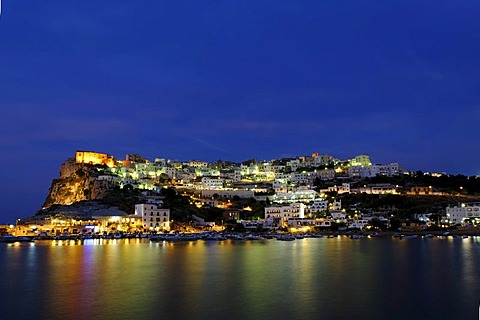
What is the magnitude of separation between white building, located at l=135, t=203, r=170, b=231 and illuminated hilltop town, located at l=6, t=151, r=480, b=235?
96 mm

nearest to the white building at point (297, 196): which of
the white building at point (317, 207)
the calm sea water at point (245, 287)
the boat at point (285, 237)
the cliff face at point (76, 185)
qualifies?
the white building at point (317, 207)

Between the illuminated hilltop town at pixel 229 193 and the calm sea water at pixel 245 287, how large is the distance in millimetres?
23134

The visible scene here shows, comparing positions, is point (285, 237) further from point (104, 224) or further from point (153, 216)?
point (104, 224)

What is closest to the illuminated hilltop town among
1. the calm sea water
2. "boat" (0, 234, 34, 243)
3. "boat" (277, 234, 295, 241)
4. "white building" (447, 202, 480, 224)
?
"white building" (447, 202, 480, 224)

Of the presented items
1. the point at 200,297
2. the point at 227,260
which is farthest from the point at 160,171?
the point at 200,297

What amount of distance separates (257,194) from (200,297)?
50918 mm

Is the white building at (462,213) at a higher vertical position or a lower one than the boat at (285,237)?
higher

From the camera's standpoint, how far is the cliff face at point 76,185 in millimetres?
52125

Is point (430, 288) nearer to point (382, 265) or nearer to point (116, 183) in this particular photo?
point (382, 265)

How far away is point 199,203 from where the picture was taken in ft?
181

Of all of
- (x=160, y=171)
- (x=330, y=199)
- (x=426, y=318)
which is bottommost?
(x=426, y=318)

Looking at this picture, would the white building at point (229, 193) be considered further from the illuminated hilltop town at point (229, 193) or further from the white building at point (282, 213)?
the white building at point (282, 213)

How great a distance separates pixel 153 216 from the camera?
147ft

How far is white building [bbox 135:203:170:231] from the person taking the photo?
44.7m
